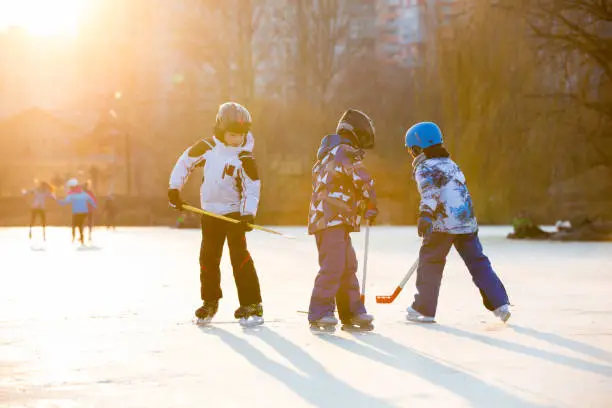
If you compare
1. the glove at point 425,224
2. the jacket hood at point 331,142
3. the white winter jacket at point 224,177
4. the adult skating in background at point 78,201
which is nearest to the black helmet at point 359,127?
the jacket hood at point 331,142

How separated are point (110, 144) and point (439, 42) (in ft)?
177

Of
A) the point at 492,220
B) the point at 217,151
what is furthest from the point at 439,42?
the point at 217,151

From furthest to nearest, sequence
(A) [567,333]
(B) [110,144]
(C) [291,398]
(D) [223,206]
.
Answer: (B) [110,144] < (D) [223,206] < (A) [567,333] < (C) [291,398]

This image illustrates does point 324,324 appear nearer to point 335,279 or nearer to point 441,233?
point 335,279

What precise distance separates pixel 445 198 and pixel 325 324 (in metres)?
1.45

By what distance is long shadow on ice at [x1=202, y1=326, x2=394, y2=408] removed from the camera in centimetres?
600

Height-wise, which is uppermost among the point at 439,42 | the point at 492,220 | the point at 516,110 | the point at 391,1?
the point at 391,1

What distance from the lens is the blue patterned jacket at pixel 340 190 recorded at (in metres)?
8.99

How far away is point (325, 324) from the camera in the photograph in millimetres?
8883

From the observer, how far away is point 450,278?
48.3 ft

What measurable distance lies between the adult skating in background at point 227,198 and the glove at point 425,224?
4.29ft

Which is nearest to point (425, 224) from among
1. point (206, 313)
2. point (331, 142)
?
point (331, 142)

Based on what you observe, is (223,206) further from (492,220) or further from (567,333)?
(492,220)

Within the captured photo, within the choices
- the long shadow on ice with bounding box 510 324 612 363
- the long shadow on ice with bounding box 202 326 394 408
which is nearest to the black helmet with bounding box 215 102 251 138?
the long shadow on ice with bounding box 202 326 394 408
